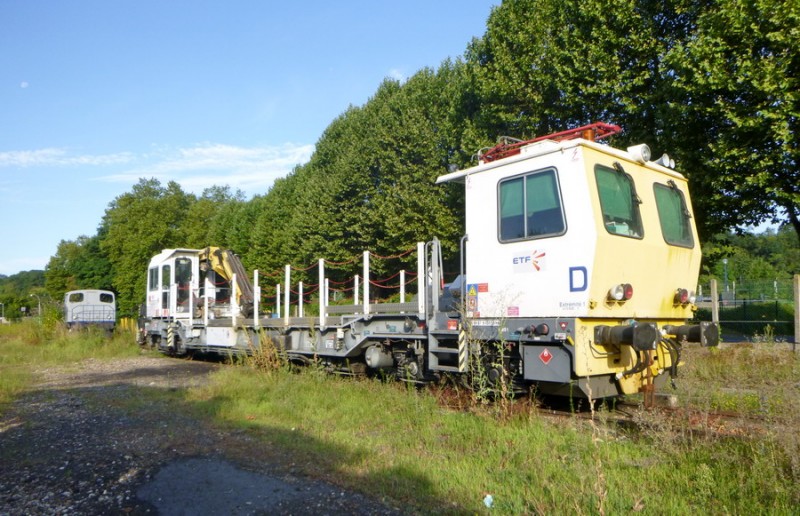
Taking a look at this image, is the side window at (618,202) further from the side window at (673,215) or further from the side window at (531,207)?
the side window at (673,215)

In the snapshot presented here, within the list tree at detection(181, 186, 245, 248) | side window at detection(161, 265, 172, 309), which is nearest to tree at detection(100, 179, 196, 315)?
tree at detection(181, 186, 245, 248)

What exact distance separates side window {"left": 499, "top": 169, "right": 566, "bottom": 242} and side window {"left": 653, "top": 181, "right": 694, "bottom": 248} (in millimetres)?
A: 1735

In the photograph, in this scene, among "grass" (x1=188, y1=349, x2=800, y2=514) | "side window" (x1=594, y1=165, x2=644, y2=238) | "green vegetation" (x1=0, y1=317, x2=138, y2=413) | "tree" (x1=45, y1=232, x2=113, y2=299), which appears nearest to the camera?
"grass" (x1=188, y1=349, x2=800, y2=514)

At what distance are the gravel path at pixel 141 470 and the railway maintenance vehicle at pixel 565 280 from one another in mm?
2650

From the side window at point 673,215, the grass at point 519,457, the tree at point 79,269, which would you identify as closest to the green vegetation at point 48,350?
the grass at point 519,457

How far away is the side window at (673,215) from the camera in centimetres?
760

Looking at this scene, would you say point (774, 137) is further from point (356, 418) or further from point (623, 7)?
point (356, 418)

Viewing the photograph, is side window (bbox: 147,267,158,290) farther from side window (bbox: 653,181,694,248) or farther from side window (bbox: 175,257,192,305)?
side window (bbox: 653,181,694,248)

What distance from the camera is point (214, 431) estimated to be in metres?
6.90

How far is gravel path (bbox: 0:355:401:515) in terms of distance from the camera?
4500 millimetres

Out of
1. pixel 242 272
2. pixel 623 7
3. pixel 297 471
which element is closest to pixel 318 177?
pixel 242 272

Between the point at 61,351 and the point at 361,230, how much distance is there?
11058 millimetres

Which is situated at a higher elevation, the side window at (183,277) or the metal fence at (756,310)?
the side window at (183,277)

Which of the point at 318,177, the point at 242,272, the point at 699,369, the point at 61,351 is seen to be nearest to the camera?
the point at 699,369
